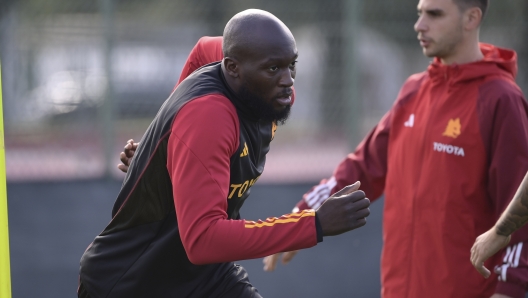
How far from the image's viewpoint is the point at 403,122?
396 centimetres

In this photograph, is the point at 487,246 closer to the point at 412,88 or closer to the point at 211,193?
the point at 412,88

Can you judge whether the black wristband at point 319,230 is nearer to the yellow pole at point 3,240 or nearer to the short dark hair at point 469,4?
the yellow pole at point 3,240

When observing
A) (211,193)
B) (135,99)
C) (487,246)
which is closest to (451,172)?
(487,246)

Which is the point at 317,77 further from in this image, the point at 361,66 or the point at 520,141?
the point at 520,141

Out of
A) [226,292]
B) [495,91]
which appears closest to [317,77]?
[495,91]

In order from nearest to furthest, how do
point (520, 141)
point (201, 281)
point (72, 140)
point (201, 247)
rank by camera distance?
point (201, 247) < point (201, 281) < point (520, 141) < point (72, 140)

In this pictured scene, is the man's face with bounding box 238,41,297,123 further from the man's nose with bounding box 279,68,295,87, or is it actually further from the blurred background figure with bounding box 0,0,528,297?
the blurred background figure with bounding box 0,0,528,297

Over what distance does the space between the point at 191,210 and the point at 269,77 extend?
24.0 inches

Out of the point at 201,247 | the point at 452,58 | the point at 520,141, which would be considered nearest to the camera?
the point at 201,247

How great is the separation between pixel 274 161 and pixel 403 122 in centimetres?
202

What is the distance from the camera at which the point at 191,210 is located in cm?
248

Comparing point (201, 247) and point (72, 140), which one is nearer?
point (201, 247)

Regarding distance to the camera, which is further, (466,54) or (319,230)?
(466,54)

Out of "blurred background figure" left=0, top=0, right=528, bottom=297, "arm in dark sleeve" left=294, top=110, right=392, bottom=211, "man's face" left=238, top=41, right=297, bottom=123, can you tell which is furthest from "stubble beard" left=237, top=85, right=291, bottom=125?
"blurred background figure" left=0, top=0, right=528, bottom=297
